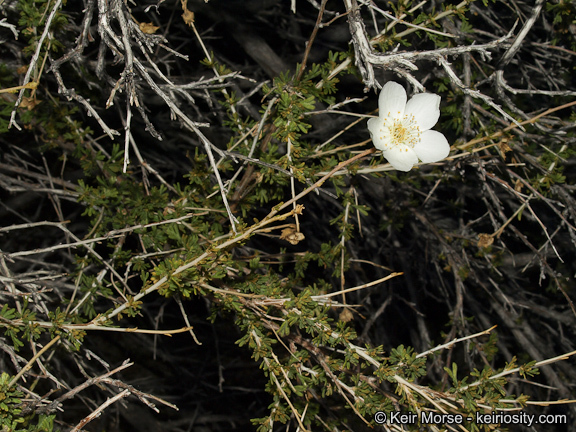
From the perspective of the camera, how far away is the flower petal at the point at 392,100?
1.58 m

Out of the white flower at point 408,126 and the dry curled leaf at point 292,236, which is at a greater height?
the white flower at point 408,126

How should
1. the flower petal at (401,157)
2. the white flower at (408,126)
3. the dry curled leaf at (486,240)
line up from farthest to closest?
the dry curled leaf at (486,240)
the white flower at (408,126)
the flower petal at (401,157)

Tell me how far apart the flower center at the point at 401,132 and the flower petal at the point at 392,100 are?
17 mm

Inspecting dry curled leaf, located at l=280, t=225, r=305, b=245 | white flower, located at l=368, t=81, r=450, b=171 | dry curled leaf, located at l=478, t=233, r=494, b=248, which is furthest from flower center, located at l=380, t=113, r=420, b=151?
dry curled leaf, located at l=478, t=233, r=494, b=248

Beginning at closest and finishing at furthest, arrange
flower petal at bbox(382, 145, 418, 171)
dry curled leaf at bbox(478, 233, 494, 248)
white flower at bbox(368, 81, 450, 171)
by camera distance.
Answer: flower petal at bbox(382, 145, 418, 171), white flower at bbox(368, 81, 450, 171), dry curled leaf at bbox(478, 233, 494, 248)

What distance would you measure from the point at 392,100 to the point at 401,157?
243 millimetres

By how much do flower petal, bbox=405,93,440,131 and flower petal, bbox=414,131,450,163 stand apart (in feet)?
0.12

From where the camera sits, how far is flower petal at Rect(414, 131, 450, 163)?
→ 160 centimetres

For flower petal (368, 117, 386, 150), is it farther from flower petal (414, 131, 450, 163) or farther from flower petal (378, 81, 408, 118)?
flower petal (414, 131, 450, 163)

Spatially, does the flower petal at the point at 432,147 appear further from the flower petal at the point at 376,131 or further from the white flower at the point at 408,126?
the flower petal at the point at 376,131

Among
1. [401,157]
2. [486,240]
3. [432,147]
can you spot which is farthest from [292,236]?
[486,240]

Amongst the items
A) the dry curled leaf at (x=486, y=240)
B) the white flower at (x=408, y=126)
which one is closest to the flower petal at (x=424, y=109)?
the white flower at (x=408, y=126)

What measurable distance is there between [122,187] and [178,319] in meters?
1.71

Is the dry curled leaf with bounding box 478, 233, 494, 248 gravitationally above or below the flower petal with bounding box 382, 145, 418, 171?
below
